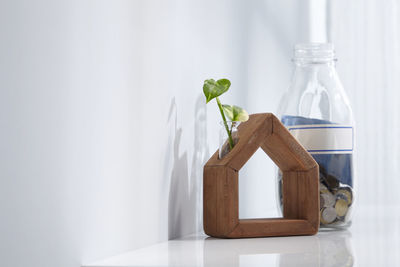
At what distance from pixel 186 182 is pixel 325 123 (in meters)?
0.26

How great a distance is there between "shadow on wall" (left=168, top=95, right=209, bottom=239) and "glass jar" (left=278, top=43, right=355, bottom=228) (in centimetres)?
15

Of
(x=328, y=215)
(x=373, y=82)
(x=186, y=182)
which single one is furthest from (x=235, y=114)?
(x=373, y=82)

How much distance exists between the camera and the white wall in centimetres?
46

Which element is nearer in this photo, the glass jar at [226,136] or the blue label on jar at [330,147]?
the glass jar at [226,136]

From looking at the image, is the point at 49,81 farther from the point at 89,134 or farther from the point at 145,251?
the point at 145,251

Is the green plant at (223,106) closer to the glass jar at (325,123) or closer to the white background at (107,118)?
the white background at (107,118)

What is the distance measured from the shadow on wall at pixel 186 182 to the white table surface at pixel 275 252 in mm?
27

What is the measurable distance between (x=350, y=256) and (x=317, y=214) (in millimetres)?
199

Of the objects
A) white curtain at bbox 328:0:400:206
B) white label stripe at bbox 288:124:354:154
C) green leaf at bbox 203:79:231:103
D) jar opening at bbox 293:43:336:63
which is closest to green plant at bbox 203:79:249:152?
green leaf at bbox 203:79:231:103

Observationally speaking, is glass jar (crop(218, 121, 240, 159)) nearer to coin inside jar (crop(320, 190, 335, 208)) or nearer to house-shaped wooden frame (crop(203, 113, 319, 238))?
house-shaped wooden frame (crop(203, 113, 319, 238))

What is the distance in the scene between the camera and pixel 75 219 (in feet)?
1.73

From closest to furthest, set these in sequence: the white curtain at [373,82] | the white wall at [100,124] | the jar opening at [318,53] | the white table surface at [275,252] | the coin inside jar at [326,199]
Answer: the white wall at [100,124] < the white table surface at [275,252] < the coin inside jar at [326,199] < the jar opening at [318,53] < the white curtain at [373,82]

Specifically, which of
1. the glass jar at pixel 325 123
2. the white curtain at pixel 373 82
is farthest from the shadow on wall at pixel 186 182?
the white curtain at pixel 373 82

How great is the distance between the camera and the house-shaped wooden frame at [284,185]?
78 cm
